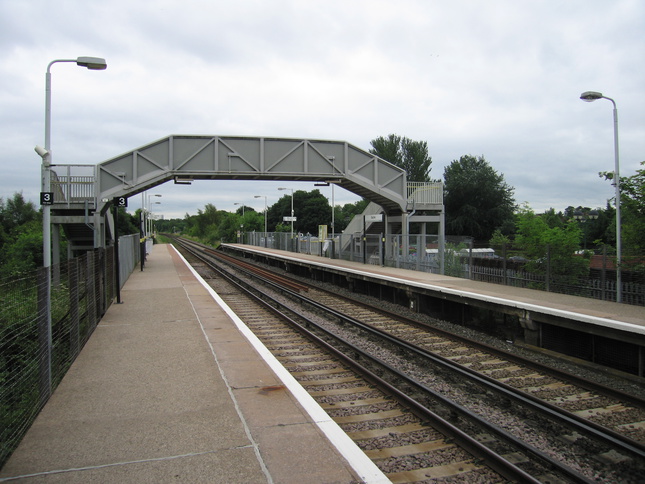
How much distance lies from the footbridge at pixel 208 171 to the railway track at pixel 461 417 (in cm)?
1561

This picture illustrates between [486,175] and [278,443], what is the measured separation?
68.3 meters

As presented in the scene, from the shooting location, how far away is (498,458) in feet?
15.3

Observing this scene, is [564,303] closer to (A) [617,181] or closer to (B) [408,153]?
(A) [617,181]

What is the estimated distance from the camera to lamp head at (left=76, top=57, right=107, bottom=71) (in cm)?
938

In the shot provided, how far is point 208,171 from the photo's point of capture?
935 inches

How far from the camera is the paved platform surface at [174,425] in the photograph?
3.94 metres

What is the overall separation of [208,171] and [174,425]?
19984 mm

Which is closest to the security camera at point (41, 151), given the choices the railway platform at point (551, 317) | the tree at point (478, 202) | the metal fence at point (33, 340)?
the metal fence at point (33, 340)

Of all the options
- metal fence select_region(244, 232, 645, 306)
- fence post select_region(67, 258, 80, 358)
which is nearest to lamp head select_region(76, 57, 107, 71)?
fence post select_region(67, 258, 80, 358)

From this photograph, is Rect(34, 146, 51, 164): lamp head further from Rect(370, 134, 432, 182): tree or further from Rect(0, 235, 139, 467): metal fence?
Rect(370, 134, 432, 182): tree

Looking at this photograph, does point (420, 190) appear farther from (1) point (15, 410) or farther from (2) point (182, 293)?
(1) point (15, 410)

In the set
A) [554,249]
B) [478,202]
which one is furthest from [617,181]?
[478,202]

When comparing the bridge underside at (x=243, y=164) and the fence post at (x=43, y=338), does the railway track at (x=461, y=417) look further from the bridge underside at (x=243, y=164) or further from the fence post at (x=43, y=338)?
the bridge underside at (x=243, y=164)

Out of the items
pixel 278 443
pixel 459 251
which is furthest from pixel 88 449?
pixel 459 251
